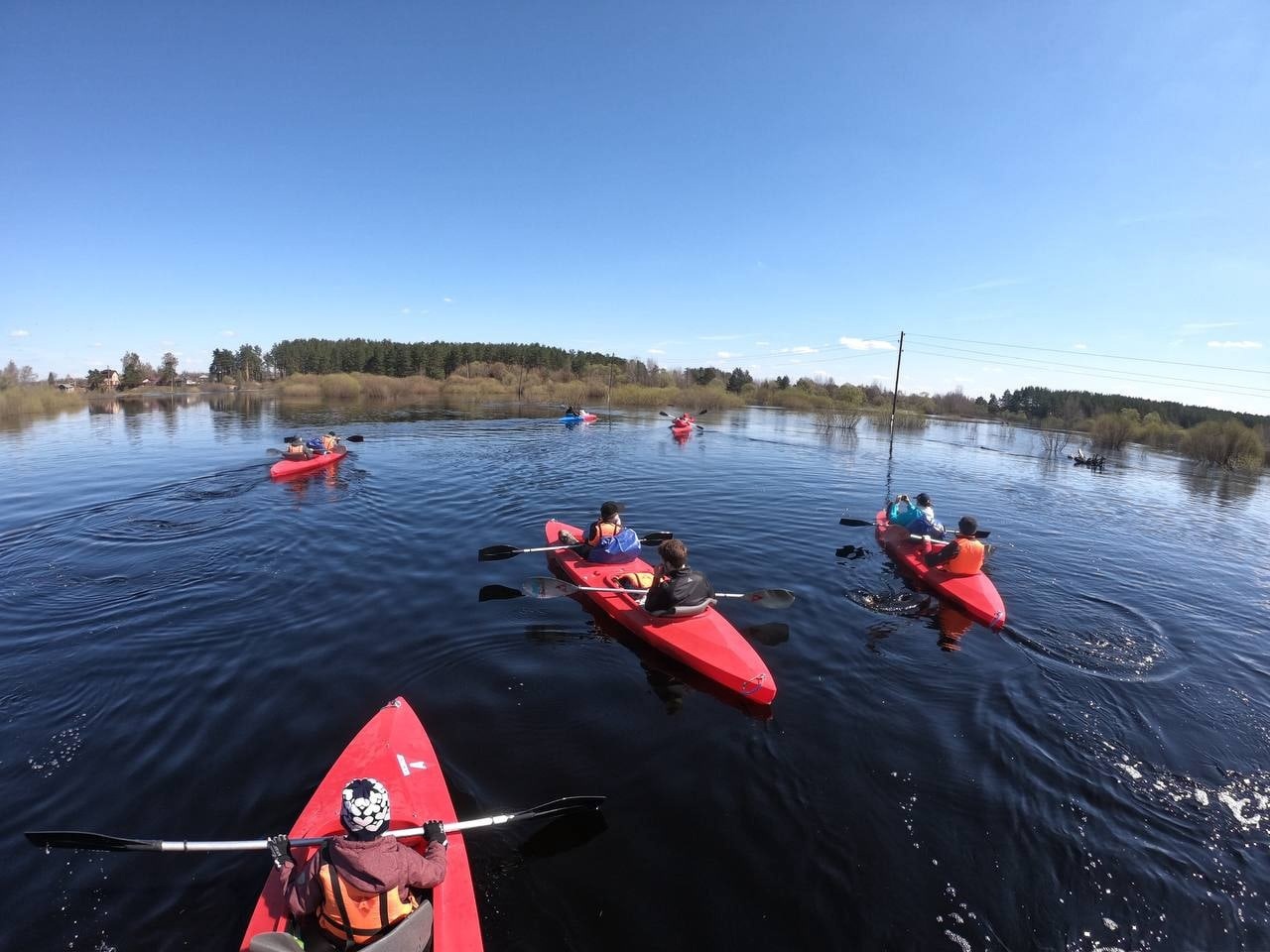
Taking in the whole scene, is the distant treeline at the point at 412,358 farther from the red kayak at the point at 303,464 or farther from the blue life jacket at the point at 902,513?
the blue life jacket at the point at 902,513

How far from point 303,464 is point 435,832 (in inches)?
828

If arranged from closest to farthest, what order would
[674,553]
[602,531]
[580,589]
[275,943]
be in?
[275,943]
[674,553]
[580,589]
[602,531]

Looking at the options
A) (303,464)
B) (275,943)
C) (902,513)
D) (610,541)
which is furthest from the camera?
(303,464)

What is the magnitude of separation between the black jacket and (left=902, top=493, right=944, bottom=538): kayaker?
290 inches

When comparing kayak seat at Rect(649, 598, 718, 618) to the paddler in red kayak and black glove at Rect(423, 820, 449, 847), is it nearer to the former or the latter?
the paddler in red kayak

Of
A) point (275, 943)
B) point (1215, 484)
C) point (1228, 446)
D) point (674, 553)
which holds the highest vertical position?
point (1228, 446)

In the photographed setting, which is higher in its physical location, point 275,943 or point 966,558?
point 966,558

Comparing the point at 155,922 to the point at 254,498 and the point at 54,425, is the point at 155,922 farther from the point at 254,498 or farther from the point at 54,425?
the point at 54,425

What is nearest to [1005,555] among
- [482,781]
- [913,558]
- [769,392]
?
[913,558]

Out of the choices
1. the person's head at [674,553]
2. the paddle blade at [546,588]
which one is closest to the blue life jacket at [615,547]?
Answer: the paddle blade at [546,588]

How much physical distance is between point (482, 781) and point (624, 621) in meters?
3.51

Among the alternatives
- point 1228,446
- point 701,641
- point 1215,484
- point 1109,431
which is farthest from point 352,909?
point 1109,431

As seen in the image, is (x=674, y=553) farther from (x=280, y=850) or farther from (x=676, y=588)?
(x=280, y=850)

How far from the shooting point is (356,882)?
11.6 ft
